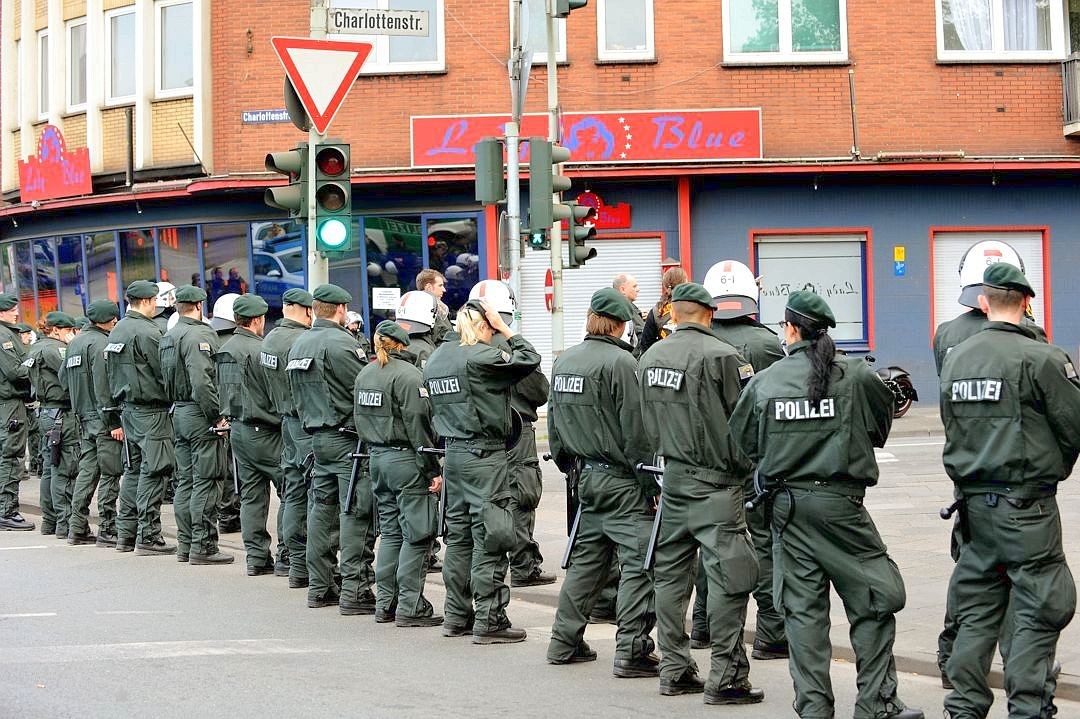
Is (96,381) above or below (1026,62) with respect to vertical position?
below

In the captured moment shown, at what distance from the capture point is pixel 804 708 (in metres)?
6.45

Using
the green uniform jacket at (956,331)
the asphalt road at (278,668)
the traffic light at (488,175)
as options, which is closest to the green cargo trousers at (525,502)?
the asphalt road at (278,668)

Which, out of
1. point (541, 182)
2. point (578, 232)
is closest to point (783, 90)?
point (578, 232)

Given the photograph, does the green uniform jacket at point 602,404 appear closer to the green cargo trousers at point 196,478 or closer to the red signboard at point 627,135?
the green cargo trousers at point 196,478

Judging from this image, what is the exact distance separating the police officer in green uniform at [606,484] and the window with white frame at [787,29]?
16485 millimetres

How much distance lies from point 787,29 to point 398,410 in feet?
52.8

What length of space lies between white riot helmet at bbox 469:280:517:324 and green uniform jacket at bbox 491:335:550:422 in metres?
0.18

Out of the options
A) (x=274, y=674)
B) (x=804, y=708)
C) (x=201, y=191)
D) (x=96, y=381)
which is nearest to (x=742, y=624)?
(x=804, y=708)

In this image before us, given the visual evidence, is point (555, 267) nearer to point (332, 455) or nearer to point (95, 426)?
point (95, 426)

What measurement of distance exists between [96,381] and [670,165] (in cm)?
1195

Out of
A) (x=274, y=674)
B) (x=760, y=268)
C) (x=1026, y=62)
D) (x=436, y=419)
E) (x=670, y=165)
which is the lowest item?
(x=274, y=674)

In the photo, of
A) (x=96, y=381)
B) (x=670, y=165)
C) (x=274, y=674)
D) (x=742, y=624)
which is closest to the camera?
(x=742, y=624)

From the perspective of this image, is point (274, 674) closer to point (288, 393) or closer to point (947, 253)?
point (288, 393)

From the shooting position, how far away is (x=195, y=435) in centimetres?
1234
